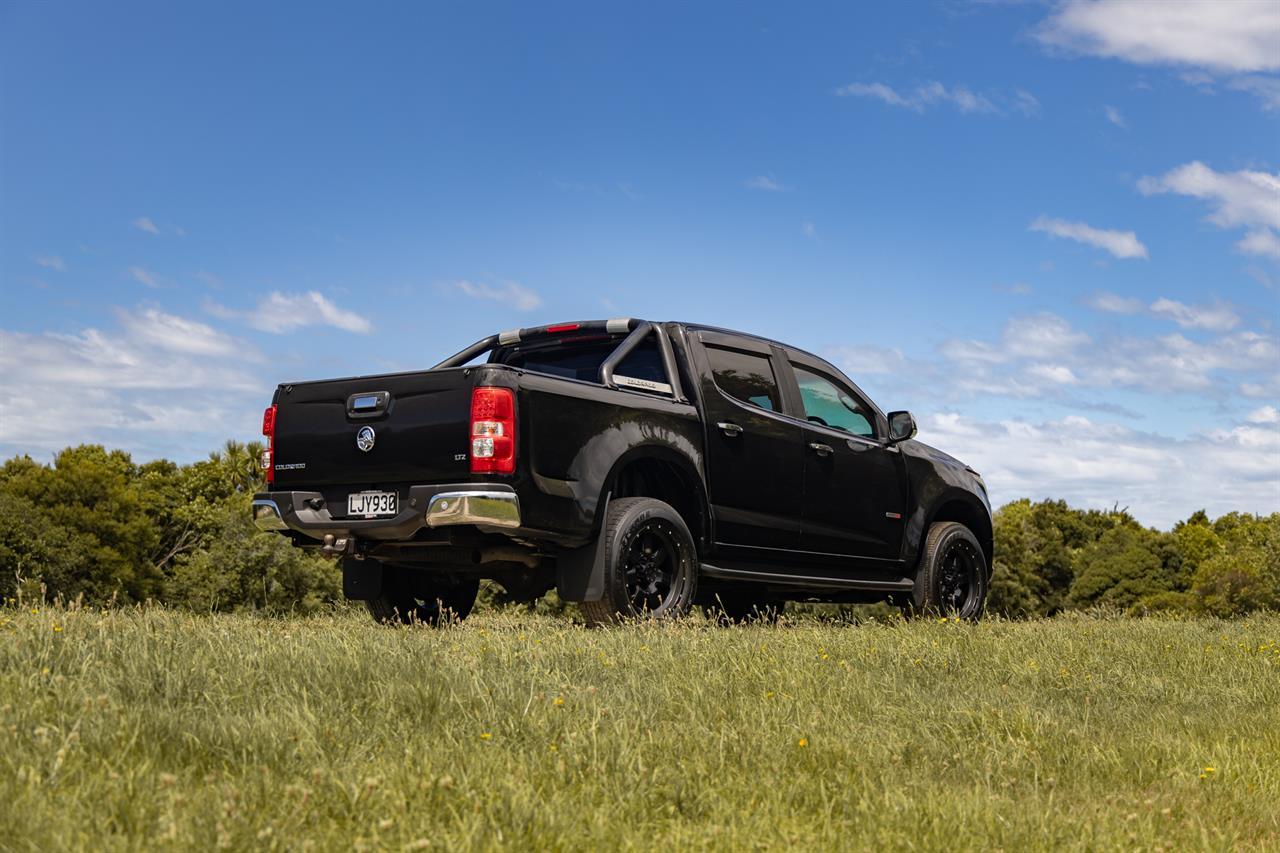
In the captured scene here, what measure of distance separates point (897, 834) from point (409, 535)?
4.73 meters

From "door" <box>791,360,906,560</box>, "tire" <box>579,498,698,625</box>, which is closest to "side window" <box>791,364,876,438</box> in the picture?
"door" <box>791,360,906,560</box>

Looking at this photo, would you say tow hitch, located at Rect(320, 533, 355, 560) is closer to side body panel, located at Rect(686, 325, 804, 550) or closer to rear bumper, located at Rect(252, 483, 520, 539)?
rear bumper, located at Rect(252, 483, 520, 539)

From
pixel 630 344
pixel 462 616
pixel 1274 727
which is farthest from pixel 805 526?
pixel 1274 727

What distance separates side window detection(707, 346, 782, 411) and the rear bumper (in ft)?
8.16

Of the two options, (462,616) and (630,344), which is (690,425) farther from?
(462,616)

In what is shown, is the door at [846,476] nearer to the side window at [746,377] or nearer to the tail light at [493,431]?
the side window at [746,377]

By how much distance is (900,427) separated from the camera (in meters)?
10.8

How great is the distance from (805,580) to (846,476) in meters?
1.01

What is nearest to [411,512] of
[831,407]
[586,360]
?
[586,360]

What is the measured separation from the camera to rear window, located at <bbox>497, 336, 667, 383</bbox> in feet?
30.4

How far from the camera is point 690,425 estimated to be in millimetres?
8898

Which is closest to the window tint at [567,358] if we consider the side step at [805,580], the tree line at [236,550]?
the side step at [805,580]

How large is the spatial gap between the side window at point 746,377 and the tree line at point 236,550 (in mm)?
19192

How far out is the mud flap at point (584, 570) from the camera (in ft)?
26.6
